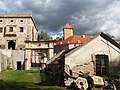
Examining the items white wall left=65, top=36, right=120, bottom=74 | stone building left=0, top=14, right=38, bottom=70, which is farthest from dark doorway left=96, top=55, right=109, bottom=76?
stone building left=0, top=14, right=38, bottom=70

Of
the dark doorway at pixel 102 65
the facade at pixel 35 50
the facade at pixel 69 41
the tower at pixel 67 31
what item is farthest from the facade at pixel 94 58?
the tower at pixel 67 31

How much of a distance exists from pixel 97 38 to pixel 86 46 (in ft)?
4.85

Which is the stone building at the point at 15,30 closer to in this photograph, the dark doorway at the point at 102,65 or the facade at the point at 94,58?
the facade at the point at 94,58

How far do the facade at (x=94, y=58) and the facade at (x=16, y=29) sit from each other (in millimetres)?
31572

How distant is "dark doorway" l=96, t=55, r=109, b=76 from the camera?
68.8 feet

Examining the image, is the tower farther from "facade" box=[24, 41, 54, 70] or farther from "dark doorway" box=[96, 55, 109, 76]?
"dark doorway" box=[96, 55, 109, 76]

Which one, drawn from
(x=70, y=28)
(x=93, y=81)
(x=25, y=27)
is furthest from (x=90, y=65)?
(x=70, y=28)

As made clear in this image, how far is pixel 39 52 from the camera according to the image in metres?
44.1

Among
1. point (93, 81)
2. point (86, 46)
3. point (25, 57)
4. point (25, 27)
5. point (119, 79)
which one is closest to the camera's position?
point (93, 81)

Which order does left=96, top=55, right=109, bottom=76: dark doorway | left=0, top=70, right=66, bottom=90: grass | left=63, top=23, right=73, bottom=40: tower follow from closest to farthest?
left=0, top=70, right=66, bottom=90: grass → left=96, top=55, right=109, bottom=76: dark doorway → left=63, top=23, right=73, bottom=40: tower

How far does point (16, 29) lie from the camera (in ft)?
170

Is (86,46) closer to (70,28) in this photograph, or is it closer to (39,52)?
(39,52)

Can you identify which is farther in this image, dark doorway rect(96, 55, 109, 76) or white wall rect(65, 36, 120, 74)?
dark doorway rect(96, 55, 109, 76)

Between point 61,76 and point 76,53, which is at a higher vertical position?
point 76,53
